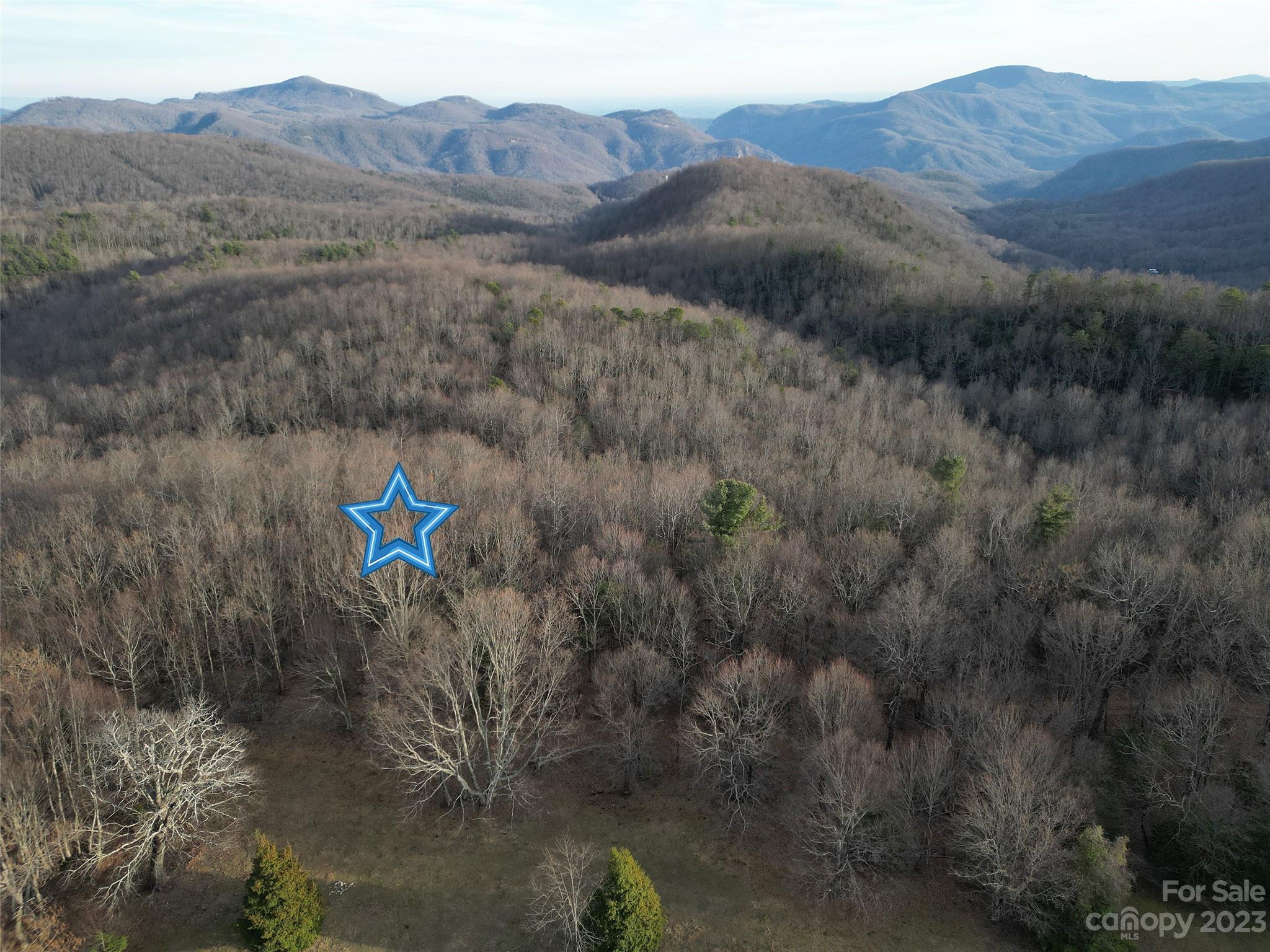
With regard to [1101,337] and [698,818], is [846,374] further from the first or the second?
[698,818]

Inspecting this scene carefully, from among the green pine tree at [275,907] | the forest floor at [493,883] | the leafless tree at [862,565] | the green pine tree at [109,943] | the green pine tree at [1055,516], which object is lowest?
the forest floor at [493,883]

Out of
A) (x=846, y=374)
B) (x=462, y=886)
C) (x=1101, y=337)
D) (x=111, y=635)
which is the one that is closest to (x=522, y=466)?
(x=111, y=635)

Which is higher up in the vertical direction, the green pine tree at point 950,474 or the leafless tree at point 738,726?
the green pine tree at point 950,474

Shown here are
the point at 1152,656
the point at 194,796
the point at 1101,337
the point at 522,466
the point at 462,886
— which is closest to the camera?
the point at 194,796

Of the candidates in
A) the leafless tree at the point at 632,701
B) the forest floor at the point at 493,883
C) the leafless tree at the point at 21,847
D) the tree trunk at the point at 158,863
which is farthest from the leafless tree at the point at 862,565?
the leafless tree at the point at 21,847

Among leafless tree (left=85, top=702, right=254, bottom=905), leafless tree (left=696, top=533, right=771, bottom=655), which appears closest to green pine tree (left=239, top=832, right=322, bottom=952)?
leafless tree (left=85, top=702, right=254, bottom=905)

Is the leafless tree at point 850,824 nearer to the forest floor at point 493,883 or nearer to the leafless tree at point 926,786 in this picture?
the leafless tree at point 926,786
